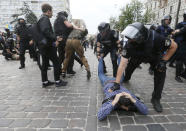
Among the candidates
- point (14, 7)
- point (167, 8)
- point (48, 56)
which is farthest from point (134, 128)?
point (14, 7)

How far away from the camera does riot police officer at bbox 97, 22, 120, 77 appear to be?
4.04 metres

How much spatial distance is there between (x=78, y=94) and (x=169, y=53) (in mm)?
2105

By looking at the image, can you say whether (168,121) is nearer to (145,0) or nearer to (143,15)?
(143,15)

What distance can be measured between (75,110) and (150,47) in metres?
1.71

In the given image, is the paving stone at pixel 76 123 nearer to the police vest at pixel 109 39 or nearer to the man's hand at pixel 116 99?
the man's hand at pixel 116 99

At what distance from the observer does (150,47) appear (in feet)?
7.51

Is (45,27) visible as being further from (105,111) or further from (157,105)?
(157,105)

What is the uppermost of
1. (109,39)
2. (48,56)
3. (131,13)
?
(131,13)

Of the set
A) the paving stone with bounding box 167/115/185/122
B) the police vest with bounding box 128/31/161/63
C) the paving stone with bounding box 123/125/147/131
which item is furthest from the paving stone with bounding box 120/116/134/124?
the police vest with bounding box 128/31/161/63

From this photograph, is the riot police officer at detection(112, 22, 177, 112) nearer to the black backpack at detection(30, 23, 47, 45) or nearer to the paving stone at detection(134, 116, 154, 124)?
the paving stone at detection(134, 116, 154, 124)

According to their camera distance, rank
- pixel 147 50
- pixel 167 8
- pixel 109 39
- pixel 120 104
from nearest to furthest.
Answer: pixel 147 50 < pixel 120 104 < pixel 109 39 < pixel 167 8

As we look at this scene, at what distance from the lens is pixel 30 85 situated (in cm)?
404

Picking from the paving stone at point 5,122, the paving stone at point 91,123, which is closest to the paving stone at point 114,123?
the paving stone at point 91,123

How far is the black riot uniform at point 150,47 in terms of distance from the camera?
7.20ft
